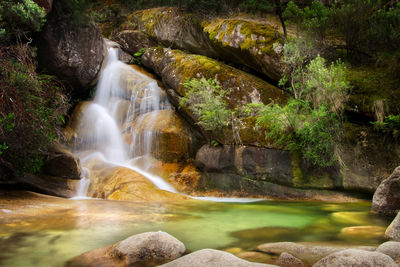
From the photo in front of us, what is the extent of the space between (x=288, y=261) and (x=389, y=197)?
4084 millimetres

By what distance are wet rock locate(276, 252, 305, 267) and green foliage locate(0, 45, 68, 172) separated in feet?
19.2

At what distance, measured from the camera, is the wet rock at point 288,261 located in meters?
3.20

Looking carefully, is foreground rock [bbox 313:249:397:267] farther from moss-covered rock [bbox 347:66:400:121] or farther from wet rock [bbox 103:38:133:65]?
wet rock [bbox 103:38:133:65]

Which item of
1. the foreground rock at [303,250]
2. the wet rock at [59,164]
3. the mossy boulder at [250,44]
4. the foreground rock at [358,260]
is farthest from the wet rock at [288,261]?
the mossy boulder at [250,44]

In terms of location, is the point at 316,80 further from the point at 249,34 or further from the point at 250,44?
the point at 249,34

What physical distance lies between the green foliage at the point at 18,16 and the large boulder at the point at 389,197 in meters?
9.39

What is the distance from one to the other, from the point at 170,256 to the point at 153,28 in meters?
14.5

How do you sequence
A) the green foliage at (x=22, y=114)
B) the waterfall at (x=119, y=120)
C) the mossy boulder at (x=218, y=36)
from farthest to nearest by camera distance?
the waterfall at (x=119, y=120), the mossy boulder at (x=218, y=36), the green foliage at (x=22, y=114)

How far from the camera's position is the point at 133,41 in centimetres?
1658

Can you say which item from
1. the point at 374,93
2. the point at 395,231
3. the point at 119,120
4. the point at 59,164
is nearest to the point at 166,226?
the point at 395,231

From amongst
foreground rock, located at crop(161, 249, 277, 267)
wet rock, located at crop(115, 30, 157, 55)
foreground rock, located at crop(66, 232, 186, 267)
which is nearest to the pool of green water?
foreground rock, located at crop(66, 232, 186, 267)

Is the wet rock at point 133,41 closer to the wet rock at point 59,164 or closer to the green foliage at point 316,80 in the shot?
the green foliage at point 316,80

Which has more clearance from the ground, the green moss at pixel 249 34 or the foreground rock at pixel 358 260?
the green moss at pixel 249 34

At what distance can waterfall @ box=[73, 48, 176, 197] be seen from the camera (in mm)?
11273
